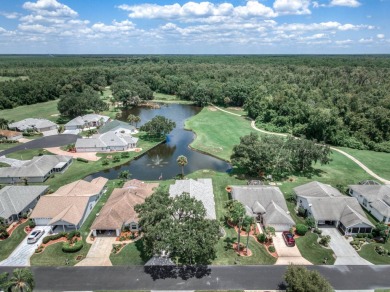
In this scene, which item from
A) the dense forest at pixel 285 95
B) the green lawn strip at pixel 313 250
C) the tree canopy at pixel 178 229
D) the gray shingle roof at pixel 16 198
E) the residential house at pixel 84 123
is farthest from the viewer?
the residential house at pixel 84 123

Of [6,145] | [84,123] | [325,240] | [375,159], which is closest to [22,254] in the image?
[325,240]

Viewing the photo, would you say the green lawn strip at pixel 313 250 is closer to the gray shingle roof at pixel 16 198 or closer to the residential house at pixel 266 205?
the residential house at pixel 266 205

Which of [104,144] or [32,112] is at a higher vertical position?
[104,144]

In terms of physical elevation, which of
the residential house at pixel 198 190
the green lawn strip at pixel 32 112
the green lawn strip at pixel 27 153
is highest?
the green lawn strip at pixel 32 112

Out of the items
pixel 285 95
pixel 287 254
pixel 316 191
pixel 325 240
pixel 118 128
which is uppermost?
pixel 285 95

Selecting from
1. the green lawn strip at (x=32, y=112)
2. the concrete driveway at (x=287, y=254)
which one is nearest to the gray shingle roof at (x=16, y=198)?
the concrete driveway at (x=287, y=254)

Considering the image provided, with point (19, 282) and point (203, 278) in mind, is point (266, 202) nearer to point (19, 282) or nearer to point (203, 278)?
point (203, 278)

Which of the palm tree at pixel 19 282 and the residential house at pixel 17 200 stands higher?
the palm tree at pixel 19 282
